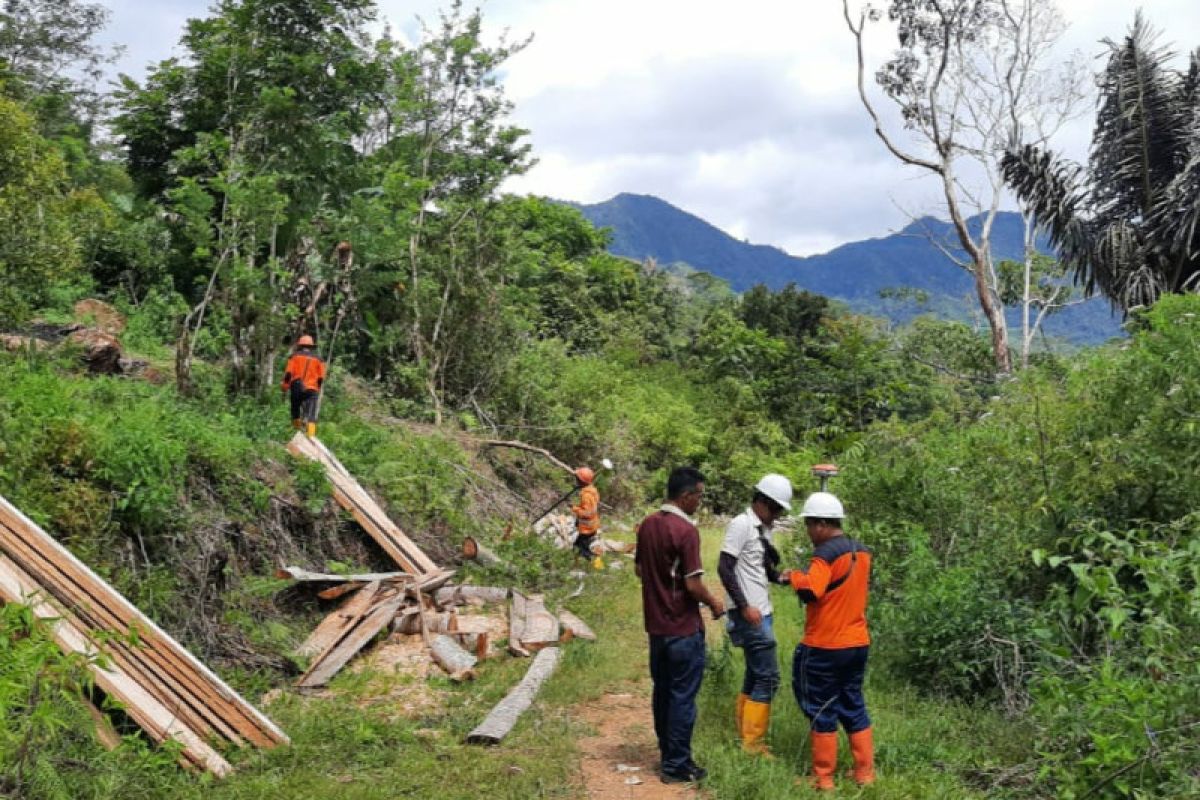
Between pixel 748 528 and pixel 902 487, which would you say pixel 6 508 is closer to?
pixel 748 528

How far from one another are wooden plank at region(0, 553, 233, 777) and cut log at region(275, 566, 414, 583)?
9.57ft

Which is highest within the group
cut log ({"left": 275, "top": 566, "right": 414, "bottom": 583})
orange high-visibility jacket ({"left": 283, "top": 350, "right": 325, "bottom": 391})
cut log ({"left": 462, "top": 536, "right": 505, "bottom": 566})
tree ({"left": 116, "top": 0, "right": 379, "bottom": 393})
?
tree ({"left": 116, "top": 0, "right": 379, "bottom": 393})

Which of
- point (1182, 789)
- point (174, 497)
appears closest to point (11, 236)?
point (174, 497)

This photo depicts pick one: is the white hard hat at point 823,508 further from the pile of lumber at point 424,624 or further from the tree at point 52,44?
the tree at point 52,44

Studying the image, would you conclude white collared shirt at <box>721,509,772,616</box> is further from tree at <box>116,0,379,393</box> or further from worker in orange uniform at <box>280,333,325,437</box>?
tree at <box>116,0,379,393</box>

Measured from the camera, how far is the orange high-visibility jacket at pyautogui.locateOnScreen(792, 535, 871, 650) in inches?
200

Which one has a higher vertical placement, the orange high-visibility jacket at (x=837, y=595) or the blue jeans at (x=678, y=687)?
the orange high-visibility jacket at (x=837, y=595)

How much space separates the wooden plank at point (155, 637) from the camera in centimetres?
568

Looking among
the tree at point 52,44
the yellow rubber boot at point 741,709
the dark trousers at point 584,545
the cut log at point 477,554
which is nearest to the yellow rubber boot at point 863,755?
the yellow rubber boot at point 741,709

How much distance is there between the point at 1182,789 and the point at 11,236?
13.8 metres

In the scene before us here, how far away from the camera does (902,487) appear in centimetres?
973

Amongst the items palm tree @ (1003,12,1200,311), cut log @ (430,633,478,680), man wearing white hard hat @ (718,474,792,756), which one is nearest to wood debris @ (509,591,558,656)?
cut log @ (430,633,478,680)

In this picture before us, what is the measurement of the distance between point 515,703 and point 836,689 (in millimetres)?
2649

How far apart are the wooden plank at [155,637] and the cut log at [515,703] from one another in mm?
1309
